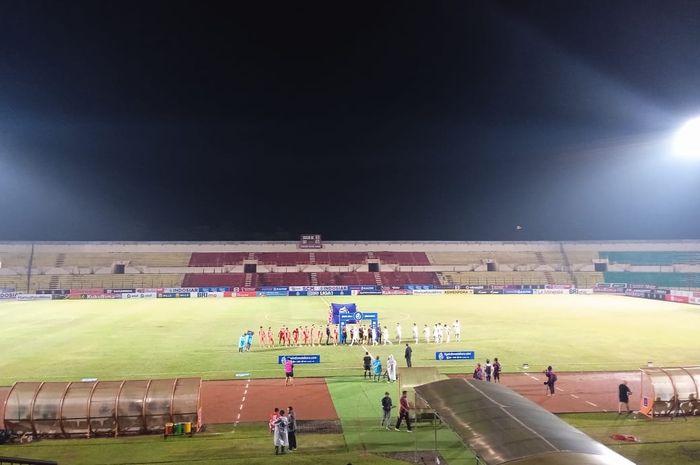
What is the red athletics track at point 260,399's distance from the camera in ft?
65.6

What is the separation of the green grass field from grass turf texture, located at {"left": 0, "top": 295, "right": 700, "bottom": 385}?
0.11 m

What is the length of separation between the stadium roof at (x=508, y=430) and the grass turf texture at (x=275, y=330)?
15191mm

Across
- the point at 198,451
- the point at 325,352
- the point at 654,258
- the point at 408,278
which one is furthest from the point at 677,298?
the point at 198,451

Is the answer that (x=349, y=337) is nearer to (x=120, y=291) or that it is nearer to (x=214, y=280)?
(x=120, y=291)

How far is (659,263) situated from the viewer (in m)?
98.2

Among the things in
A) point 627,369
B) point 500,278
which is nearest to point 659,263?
point 500,278

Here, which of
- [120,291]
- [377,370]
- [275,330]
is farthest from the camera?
[120,291]

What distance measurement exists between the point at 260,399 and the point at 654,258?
99.6 m

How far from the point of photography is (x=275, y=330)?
42219mm

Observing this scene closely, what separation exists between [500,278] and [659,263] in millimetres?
31556

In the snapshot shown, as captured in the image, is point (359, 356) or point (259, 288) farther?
point (259, 288)

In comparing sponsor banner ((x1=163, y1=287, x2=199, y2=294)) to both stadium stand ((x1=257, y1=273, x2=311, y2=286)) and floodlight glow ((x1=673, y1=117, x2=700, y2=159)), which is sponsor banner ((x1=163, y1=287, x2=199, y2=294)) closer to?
stadium stand ((x1=257, y1=273, x2=311, y2=286))

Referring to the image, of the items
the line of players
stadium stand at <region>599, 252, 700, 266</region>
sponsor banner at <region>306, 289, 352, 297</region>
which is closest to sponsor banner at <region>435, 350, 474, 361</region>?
the line of players

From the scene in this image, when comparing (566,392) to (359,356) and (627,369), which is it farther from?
(359,356)
